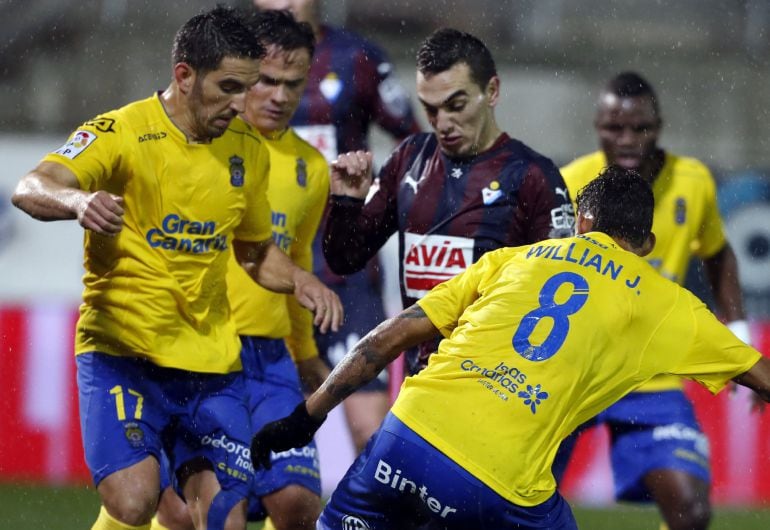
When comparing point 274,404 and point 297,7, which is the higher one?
point 297,7

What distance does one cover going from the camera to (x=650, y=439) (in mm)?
6645

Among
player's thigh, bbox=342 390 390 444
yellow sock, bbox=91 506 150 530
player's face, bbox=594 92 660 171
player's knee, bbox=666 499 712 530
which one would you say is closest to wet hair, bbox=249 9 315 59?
player's face, bbox=594 92 660 171

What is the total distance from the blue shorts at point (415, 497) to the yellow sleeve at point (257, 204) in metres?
1.45

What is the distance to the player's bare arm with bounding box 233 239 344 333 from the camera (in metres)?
5.55

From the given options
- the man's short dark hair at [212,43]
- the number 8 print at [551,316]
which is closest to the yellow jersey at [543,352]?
the number 8 print at [551,316]

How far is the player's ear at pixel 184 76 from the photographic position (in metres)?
5.35

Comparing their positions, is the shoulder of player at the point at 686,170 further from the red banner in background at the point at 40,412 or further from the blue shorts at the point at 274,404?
the red banner in background at the point at 40,412

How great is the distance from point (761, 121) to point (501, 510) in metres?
10.0

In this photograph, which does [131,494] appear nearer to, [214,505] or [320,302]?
[214,505]

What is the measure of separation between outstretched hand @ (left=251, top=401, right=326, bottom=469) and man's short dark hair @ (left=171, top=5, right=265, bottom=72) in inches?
54.5

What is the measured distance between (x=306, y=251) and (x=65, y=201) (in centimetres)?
193

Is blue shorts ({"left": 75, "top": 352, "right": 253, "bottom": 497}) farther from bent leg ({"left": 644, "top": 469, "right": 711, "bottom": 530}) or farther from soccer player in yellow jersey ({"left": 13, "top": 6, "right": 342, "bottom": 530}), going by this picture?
bent leg ({"left": 644, "top": 469, "right": 711, "bottom": 530})

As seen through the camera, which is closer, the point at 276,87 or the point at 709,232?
the point at 276,87

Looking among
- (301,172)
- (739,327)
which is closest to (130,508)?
(301,172)
